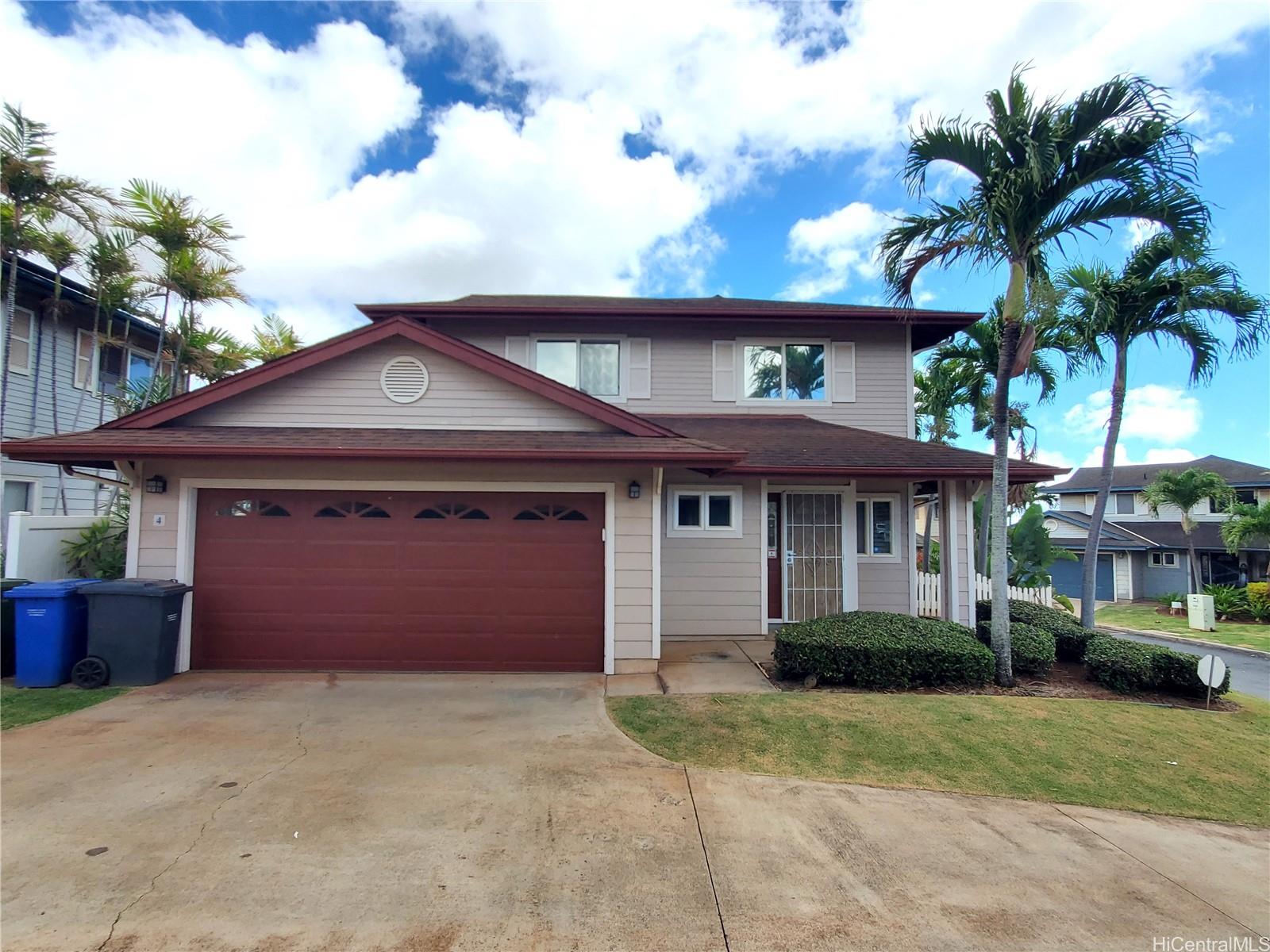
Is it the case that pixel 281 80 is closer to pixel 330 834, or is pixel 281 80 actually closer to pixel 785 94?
pixel 785 94

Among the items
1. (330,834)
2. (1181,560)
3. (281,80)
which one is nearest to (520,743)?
(330,834)

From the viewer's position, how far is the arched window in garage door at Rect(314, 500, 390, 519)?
7156 millimetres

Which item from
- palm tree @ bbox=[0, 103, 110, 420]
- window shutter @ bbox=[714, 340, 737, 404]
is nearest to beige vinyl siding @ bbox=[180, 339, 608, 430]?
window shutter @ bbox=[714, 340, 737, 404]

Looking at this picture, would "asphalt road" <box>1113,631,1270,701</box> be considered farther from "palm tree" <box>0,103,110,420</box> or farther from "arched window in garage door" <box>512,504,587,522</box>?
"palm tree" <box>0,103,110,420</box>

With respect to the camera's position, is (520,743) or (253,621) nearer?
(520,743)

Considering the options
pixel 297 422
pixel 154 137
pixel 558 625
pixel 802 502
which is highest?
pixel 154 137

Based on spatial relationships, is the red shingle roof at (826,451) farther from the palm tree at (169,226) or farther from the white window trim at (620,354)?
the palm tree at (169,226)

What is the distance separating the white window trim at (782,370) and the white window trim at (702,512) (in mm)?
2359

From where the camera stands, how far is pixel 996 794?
4.35 m

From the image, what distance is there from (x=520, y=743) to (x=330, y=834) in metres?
1.67

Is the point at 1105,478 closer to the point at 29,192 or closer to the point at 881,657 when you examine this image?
the point at 881,657

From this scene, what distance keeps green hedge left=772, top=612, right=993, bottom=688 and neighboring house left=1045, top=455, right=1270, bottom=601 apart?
2664cm

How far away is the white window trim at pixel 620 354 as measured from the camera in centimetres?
1101

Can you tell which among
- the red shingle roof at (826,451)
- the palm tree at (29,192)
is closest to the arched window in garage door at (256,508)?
the red shingle roof at (826,451)
